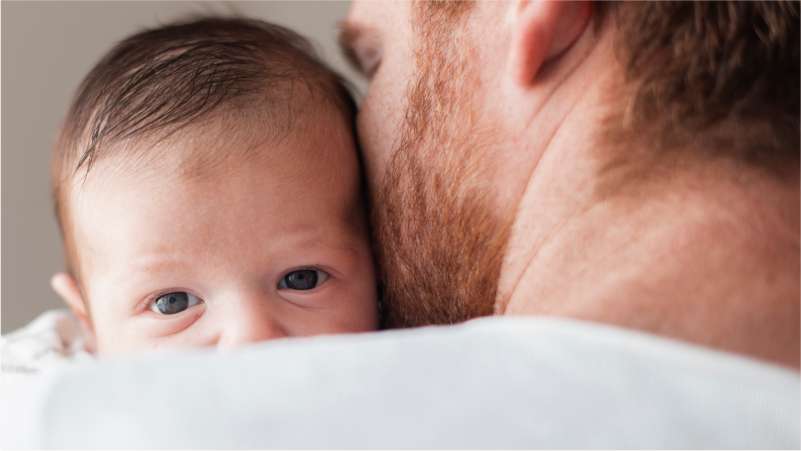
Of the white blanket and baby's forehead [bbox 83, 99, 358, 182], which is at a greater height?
baby's forehead [bbox 83, 99, 358, 182]

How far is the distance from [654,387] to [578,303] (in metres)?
0.13

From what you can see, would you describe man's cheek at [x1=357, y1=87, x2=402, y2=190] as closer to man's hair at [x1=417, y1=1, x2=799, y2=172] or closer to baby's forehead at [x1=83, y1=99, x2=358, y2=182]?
baby's forehead at [x1=83, y1=99, x2=358, y2=182]

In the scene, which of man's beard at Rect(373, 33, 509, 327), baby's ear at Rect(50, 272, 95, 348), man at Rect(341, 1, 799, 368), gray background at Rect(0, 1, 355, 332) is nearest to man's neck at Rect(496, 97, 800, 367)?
man at Rect(341, 1, 799, 368)

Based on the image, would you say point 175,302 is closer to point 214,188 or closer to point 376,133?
point 214,188

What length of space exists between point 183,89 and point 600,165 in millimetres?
513

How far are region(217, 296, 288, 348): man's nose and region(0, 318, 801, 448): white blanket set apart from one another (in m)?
0.36

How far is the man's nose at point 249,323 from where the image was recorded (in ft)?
3.46

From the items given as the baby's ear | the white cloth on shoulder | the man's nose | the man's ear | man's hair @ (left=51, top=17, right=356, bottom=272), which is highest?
the man's ear

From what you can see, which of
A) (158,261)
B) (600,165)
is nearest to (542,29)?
(600,165)

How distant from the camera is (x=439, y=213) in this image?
1081 millimetres

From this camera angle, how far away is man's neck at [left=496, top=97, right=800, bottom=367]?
0.74 meters

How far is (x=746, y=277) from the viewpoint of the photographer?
755 mm

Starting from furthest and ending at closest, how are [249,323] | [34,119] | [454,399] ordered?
[34,119]
[249,323]
[454,399]

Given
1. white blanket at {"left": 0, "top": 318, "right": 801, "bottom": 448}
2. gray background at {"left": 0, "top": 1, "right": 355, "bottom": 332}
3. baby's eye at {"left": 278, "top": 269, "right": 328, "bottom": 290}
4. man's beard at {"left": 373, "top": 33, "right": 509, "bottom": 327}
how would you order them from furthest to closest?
gray background at {"left": 0, "top": 1, "right": 355, "bottom": 332} → baby's eye at {"left": 278, "top": 269, "right": 328, "bottom": 290} → man's beard at {"left": 373, "top": 33, "right": 509, "bottom": 327} → white blanket at {"left": 0, "top": 318, "right": 801, "bottom": 448}
